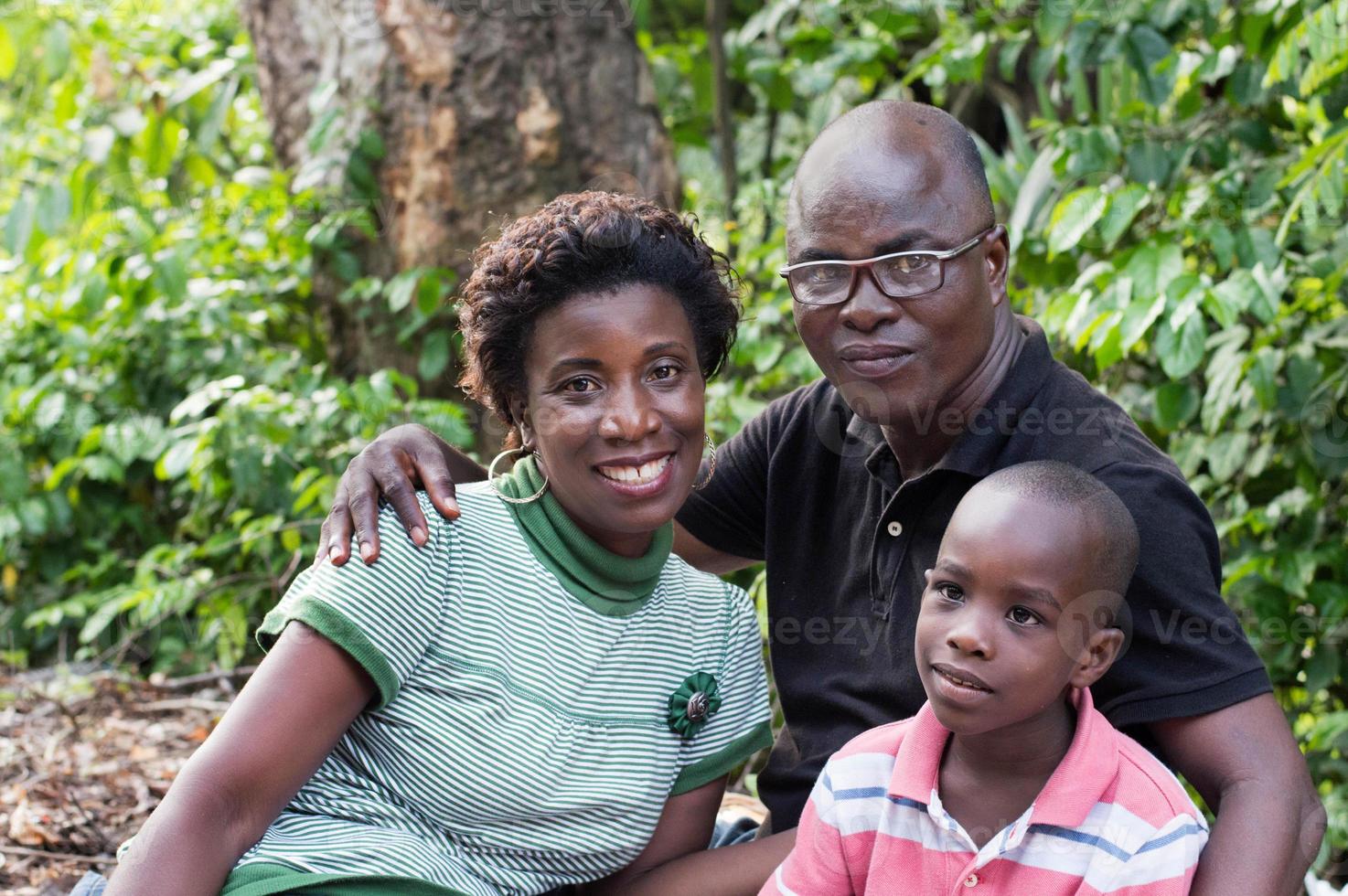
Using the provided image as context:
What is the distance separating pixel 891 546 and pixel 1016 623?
48 centimetres

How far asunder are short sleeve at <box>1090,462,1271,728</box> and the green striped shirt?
0.73 meters

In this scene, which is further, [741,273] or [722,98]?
[722,98]

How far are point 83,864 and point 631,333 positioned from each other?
1893 mm

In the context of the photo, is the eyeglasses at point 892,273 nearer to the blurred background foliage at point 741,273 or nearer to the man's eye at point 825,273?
the man's eye at point 825,273

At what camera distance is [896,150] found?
2217mm

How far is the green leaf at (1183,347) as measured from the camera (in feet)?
9.46

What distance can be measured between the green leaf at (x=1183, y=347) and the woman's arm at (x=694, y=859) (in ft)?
4.30

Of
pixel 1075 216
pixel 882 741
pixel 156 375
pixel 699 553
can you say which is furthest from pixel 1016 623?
pixel 156 375

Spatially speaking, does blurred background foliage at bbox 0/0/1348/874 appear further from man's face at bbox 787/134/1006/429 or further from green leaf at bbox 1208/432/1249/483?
man's face at bbox 787/134/1006/429

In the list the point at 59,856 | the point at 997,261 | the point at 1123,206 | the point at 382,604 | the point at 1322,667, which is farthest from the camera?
the point at 1322,667

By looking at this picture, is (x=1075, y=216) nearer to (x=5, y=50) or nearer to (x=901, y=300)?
(x=901, y=300)

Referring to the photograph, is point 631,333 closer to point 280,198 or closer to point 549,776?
point 549,776

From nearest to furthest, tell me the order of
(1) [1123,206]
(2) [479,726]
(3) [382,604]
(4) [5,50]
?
(3) [382,604], (2) [479,726], (1) [1123,206], (4) [5,50]

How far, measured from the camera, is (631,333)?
2129mm
